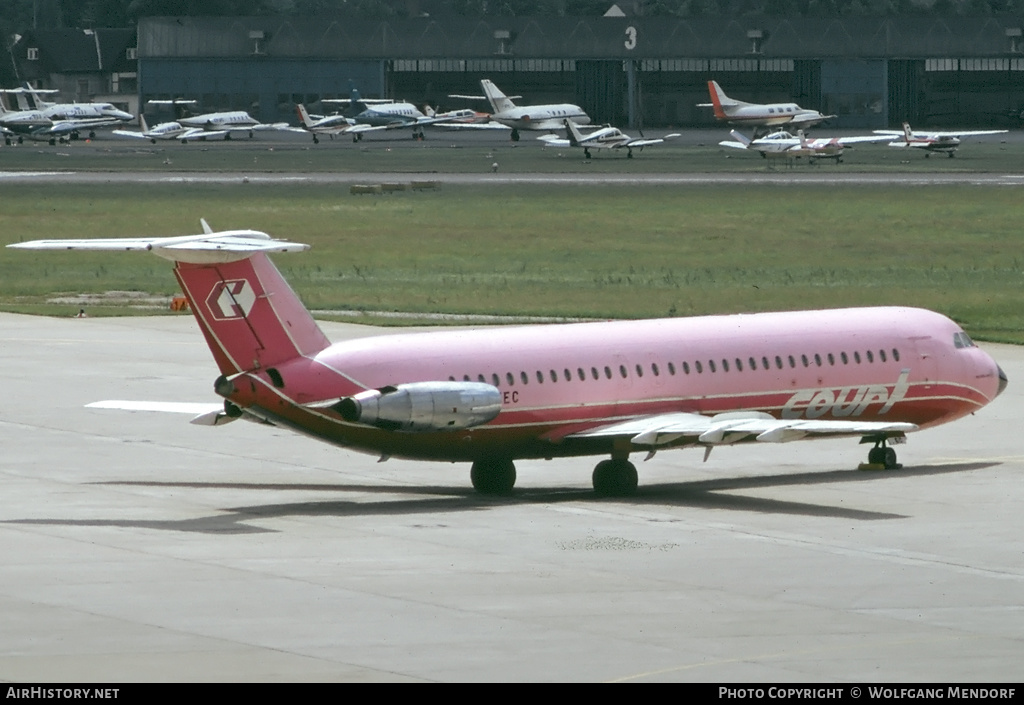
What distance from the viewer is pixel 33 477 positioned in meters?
40.0

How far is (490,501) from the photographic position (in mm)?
38219

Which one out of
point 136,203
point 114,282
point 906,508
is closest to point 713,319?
point 906,508

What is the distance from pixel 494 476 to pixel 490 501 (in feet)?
2.45

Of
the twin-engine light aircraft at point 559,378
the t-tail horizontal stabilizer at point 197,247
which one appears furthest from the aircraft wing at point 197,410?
the t-tail horizontal stabilizer at point 197,247

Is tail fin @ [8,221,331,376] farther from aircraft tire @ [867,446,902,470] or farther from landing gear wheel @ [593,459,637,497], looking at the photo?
aircraft tire @ [867,446,902,470]

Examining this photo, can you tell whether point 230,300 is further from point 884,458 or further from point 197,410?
point 884,458

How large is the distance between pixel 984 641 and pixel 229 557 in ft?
39.6

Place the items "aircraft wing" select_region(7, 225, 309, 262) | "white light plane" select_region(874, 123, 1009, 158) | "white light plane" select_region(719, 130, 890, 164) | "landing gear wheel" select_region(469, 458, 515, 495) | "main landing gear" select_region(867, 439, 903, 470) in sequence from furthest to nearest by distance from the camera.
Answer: "white light plane" select_region(874, 123, 1009, 158) < "white light plane" select_region(719, 130, 890, 164) < "main landing gear" select_region(867, 439, 903, 470) < "landing gear wheel" select_region(469, 458, 515, 495) < "aircraft wing" select_region(7, 225, 309, 262)

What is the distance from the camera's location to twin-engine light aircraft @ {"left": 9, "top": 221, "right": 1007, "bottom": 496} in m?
35.5

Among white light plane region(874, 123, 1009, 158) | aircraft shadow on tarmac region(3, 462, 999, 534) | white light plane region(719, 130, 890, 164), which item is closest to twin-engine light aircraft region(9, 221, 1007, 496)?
aircraft shadow on tarmac region(3, 462, 999, 534)

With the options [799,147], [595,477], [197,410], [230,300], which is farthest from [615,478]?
[799,147]

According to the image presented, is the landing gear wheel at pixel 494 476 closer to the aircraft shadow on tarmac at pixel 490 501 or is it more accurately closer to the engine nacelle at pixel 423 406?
the aircraft shadow on tarmac at pixel 490 501

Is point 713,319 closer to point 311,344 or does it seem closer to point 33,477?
point 311,344

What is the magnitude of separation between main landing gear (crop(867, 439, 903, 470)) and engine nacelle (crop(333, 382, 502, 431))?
10294 millimetres
